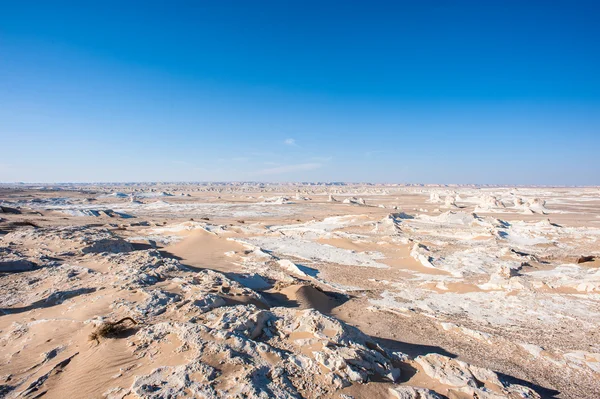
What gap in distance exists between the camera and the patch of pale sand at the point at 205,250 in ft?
49.1

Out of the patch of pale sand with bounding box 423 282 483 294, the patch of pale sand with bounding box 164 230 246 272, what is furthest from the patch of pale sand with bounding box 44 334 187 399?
the patch of pale sand with bounding box 423 282 483 294

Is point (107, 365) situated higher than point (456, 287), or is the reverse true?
point (107, 365)

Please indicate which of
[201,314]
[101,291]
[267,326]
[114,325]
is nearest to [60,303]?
[101,291]

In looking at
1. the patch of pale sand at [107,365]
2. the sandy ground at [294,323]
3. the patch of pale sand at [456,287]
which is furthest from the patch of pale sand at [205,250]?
the patch of pale sand at [107,365]

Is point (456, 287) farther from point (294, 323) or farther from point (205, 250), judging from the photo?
point (205, 250)

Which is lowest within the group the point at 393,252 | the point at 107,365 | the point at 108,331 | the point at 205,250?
the point at 393,252

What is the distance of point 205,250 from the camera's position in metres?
18.3

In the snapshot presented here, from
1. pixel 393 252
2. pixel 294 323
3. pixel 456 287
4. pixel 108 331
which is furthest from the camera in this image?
pixel 393 252

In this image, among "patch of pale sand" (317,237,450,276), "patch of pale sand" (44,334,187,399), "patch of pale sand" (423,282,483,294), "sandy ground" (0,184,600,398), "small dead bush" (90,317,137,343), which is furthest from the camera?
"patch of pale sand" (317,237,450,276)

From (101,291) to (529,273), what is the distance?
16492mm

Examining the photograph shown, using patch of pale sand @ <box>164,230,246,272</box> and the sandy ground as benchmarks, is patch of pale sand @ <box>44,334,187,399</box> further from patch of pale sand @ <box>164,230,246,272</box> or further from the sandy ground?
patch of pale sand @ <box>164,230,246,272</box>

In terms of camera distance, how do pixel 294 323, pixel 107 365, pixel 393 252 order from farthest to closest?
pixel 393 252 < pixel 294 323 < pixel 107 365

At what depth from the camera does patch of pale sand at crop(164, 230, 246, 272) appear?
14970 millimetres

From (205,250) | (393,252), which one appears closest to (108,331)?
(205,250)
